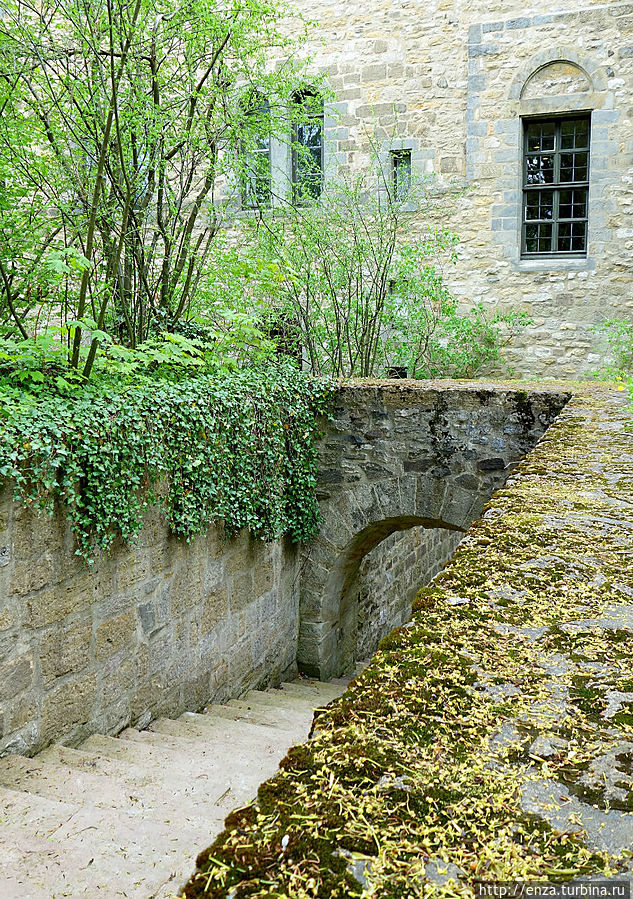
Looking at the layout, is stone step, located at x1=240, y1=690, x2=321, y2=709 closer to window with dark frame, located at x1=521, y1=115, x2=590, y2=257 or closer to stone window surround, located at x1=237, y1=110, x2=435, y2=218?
stone window surround, located at x1=237, y1=110, x2=435, y2=218

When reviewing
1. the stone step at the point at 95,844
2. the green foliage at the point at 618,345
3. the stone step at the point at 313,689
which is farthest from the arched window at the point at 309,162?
the stone step at the point at 95,844

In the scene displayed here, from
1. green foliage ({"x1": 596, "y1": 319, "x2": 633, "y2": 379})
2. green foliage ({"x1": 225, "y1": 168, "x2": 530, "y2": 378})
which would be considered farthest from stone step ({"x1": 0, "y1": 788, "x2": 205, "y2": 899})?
green foliage ({"x1": 596, "y1": 319, "x2": 633, "y2": 379})

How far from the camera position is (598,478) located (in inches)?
106

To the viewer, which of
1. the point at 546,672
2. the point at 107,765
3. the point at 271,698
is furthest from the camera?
the point at 271,698

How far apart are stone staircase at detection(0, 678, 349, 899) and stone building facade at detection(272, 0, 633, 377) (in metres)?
7.06

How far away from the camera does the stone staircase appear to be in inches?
94.1

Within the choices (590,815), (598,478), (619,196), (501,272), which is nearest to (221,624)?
(598,478)

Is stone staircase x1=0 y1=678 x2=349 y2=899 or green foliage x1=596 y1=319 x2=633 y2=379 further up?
green foliage x1=596 y1=319 x2=633 y2=379

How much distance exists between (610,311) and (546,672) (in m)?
9.01

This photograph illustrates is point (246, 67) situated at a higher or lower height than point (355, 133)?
lower

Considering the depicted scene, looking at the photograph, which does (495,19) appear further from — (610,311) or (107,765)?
(107,765)

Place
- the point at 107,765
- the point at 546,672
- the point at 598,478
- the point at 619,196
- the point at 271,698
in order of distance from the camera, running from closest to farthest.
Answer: the point at 546,672 < the point at 598,478 < the point at 107,765 < the point at 271,698 < the point at 619,196

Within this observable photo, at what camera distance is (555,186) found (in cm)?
959

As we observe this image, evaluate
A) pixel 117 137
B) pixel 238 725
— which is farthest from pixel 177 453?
pixel 117 137
